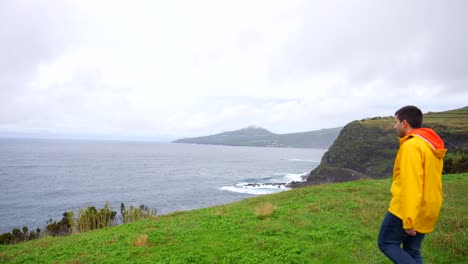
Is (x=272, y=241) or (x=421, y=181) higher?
(x=421, y=181)

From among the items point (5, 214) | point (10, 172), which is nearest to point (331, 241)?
point (5, 214)

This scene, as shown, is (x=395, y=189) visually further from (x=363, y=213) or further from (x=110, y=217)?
(x=110, y=217)

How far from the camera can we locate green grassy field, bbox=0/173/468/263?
7.68m

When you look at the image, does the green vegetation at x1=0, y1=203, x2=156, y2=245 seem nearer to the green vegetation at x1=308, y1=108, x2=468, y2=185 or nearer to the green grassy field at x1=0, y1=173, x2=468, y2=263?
the green grassy field at x1=0, y1=173, x2=468, y2=263

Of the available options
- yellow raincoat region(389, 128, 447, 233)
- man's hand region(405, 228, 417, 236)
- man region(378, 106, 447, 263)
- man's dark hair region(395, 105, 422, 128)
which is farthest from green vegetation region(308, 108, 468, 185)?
man's hand region(405, 228, 417, 236)

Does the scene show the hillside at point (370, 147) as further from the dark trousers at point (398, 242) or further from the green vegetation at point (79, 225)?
the dark trousers at point (398, 242)

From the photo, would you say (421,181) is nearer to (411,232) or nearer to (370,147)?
(411,232)

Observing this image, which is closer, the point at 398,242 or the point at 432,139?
the point at 432,139

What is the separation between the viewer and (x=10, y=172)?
9112 cm

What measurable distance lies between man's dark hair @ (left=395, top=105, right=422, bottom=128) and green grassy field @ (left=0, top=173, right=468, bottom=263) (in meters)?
4.12

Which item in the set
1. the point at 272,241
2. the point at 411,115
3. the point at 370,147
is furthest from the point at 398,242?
the point at 370,147

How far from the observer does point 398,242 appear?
15.8ft

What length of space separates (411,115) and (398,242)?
7.22 feet

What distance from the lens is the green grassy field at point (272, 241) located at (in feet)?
25.2
